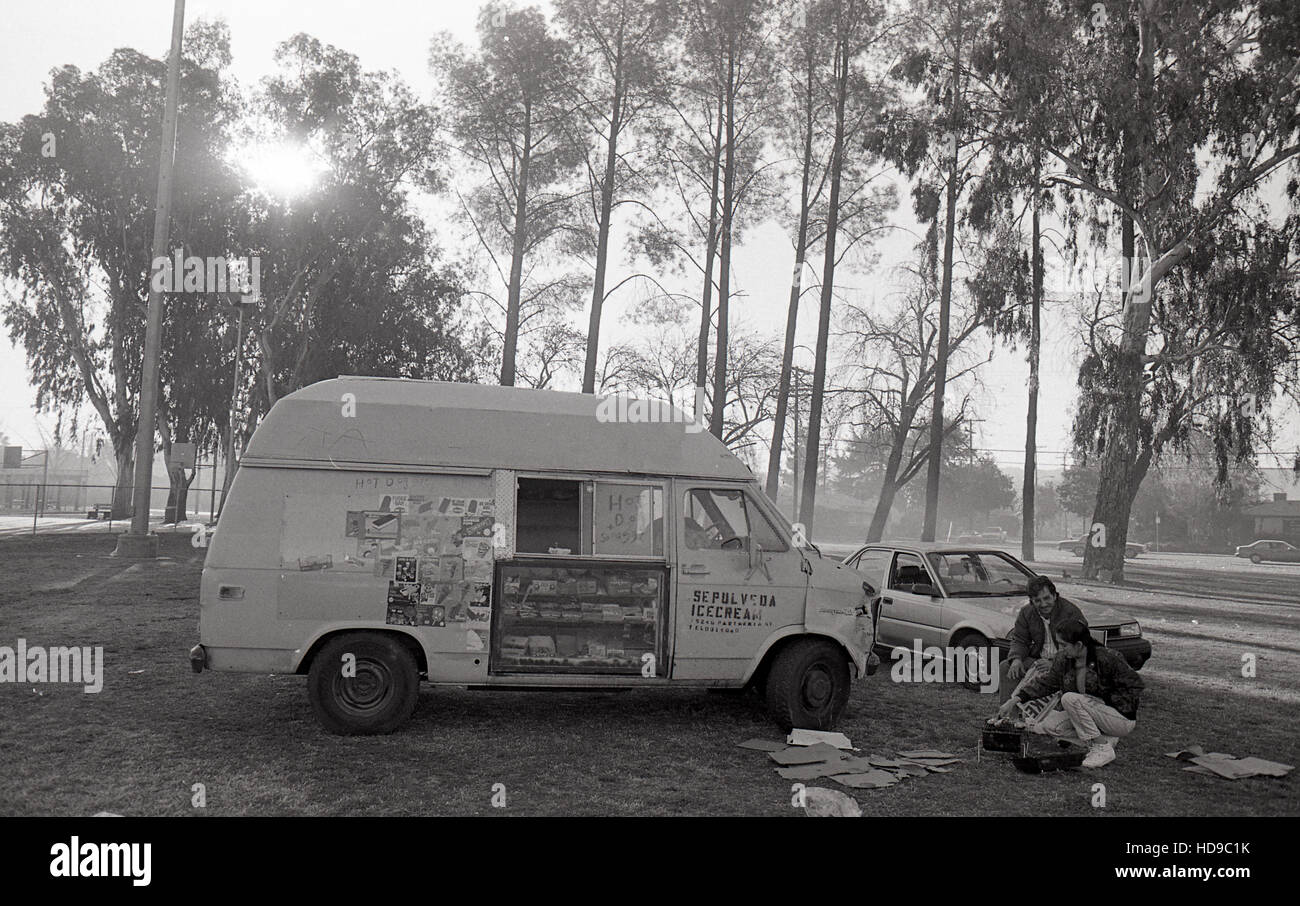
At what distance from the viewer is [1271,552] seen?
190 feet

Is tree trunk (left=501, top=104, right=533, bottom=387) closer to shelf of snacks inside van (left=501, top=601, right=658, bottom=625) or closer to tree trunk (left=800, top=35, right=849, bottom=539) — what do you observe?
tree trunk (left=800, top=35, right=849, bottom=539)

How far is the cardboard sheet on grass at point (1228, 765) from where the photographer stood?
6.77m

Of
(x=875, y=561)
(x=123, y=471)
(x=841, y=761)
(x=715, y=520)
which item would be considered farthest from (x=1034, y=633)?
(x=123, y=471)

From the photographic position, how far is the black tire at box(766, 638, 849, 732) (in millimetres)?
7652

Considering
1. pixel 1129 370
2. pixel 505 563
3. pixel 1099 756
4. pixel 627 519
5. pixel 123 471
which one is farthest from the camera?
pixel 123 471

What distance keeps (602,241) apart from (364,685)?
63.6 ft

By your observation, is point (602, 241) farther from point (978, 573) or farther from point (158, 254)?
point (978, 573)

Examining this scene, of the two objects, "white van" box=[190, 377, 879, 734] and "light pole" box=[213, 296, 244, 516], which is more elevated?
"light pole" box=[213, 296, 244, 516]

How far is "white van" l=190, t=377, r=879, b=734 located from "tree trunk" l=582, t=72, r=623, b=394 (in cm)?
1654

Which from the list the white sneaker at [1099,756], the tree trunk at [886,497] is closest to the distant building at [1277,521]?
the tree trunk at [886,497]

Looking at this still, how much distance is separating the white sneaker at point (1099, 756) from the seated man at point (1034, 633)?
34.9 inches

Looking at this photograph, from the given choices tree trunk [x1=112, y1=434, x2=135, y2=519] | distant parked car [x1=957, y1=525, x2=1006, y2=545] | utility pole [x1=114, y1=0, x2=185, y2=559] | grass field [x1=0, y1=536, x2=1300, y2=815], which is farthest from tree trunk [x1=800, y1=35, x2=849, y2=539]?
distant parked car [x1=957, y1=525, x2=1006, y2=545]

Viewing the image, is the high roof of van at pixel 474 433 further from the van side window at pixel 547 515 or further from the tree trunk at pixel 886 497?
the tree trunk at pixel 886 497
